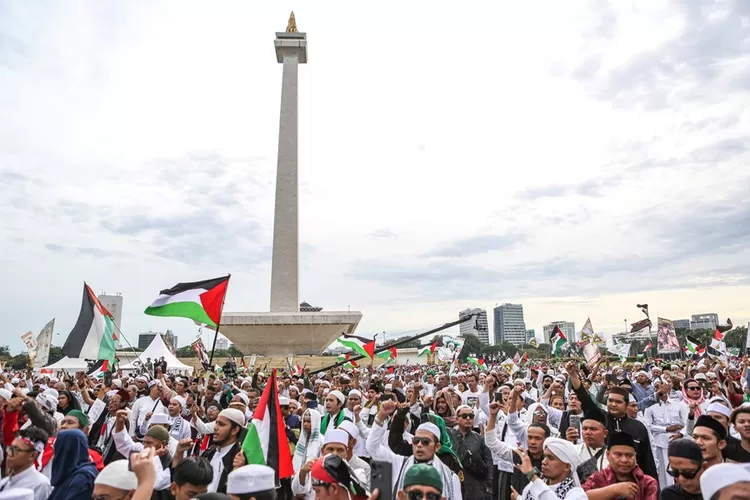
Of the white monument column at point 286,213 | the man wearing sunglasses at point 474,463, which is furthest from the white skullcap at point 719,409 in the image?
the white monument column at point 286,213

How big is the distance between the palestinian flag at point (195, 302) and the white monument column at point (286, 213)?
2538cm

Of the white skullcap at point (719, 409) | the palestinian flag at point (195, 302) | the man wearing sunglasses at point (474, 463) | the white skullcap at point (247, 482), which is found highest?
the palestinian flag at point (195, 302)

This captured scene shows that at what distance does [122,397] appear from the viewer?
6.61 meters

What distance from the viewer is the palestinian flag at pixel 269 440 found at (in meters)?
4.45

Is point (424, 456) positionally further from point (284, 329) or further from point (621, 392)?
point (284, 329)

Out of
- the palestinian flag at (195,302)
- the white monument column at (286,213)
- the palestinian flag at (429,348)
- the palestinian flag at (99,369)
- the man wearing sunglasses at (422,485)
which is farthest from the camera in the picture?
the white monument column at (286,213)

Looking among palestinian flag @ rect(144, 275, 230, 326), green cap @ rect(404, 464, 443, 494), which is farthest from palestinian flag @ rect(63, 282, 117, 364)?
green cap @ rect(404, 464, 443, 494)

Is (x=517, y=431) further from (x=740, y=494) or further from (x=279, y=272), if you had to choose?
(x=279, y=272)

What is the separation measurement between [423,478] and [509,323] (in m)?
176

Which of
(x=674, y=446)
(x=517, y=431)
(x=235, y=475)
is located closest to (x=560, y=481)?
(x=674, y=446)

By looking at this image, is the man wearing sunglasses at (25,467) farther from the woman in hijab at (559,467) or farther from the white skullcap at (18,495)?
the woman in hijab at (559,467)

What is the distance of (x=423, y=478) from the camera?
2.72 metres

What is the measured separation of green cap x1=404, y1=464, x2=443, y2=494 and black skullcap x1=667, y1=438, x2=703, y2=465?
1.62 m

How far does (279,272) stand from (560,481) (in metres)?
31.5
